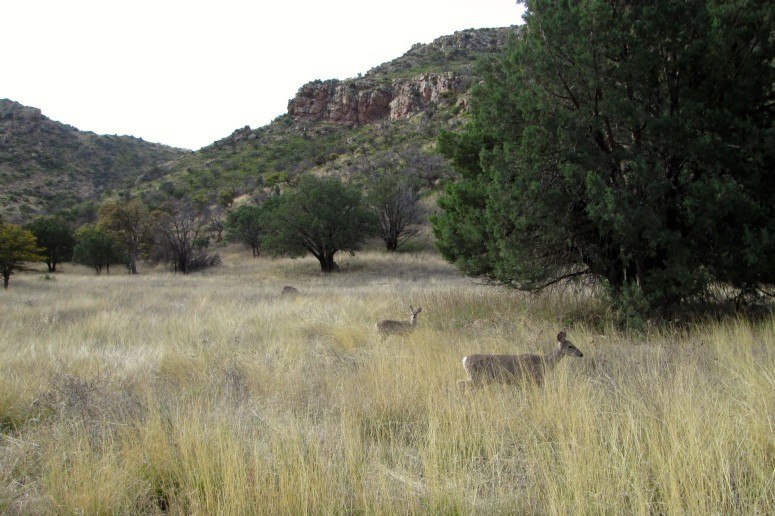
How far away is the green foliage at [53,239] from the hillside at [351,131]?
504 inches

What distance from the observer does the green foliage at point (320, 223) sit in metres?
28.8

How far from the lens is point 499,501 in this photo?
8.32 ft

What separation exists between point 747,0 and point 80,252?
43.5 metres

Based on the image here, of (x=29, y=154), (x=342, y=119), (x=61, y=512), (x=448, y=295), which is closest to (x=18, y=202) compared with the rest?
(x=29, y=154)

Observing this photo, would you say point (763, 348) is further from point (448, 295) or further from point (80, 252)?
point (80, 252)

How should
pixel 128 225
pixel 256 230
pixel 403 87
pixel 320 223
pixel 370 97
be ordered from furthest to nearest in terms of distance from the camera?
pixel 370 97
pixel 403 87
pixel 256 230
pixel 128 225
pixel 320 223

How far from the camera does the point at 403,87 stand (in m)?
76.8

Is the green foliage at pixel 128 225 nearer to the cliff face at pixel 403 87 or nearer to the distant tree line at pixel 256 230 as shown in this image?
the distant tree line at pixel 256 230

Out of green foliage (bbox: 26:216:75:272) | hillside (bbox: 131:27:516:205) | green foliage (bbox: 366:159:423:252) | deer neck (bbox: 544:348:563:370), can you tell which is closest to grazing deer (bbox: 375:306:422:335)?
deer neck (bbox: 544:348:563:370)

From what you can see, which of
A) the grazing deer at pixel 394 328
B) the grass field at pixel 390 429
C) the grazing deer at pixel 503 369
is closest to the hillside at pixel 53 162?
the grazing deer at pixel 394 328

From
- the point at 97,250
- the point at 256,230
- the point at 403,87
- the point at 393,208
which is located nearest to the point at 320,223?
the point at 393,208

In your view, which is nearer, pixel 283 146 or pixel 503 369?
pixel 503 369

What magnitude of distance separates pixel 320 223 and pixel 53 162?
6183cm

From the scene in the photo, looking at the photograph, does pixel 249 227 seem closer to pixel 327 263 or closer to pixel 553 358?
pixel 327 263
